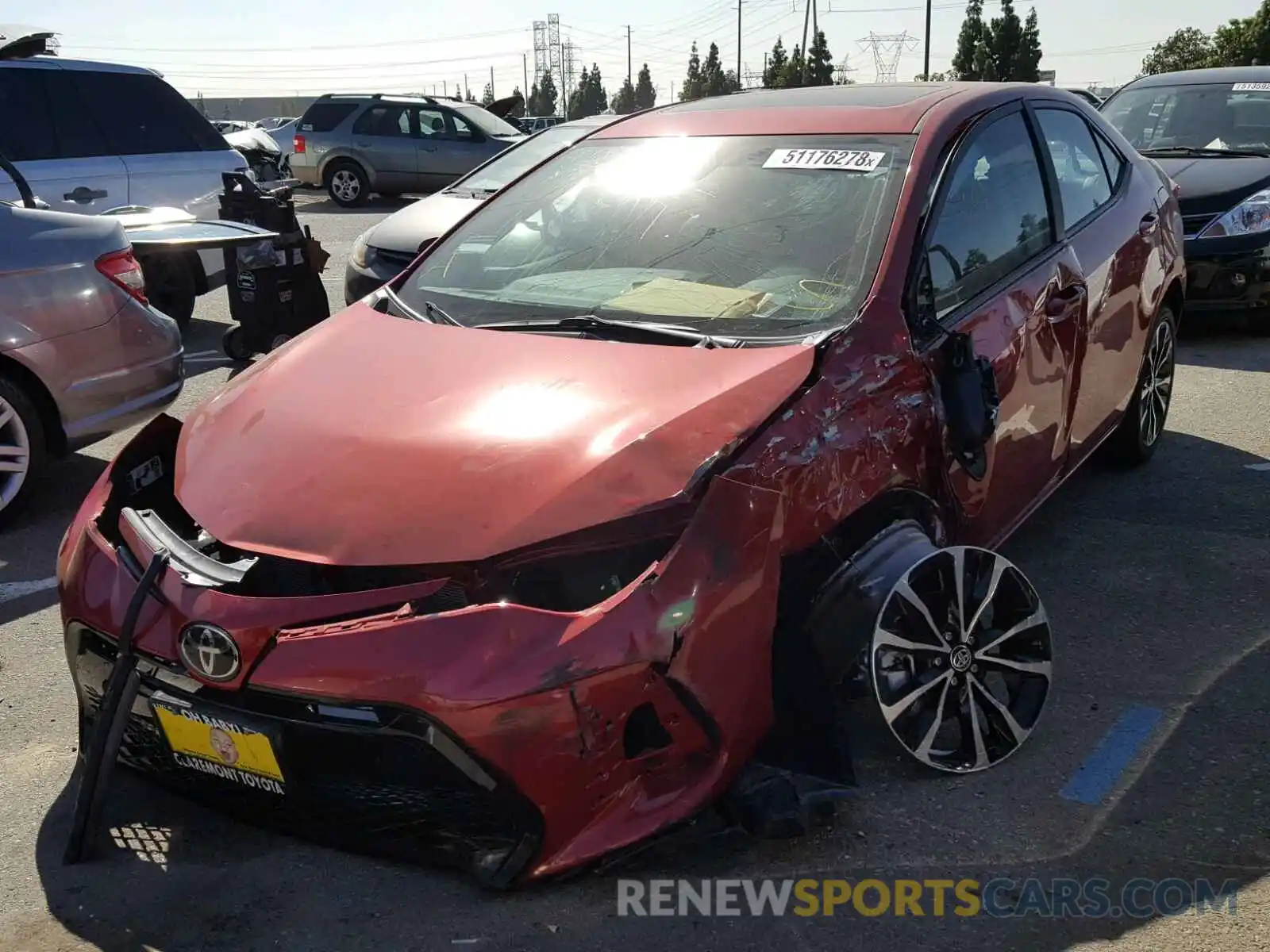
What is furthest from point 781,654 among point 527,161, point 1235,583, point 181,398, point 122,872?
point 527,161

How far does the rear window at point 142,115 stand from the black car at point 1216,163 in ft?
21.8

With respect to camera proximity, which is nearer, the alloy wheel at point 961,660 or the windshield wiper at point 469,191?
the alloy wheel at point 961,660

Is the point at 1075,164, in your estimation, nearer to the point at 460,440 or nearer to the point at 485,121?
the point at 460,440

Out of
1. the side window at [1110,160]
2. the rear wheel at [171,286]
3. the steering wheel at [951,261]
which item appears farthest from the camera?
the rear wheel at [171,286]

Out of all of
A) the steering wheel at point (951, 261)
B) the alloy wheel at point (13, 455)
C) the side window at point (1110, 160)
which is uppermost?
the side window at point (1110, 160)

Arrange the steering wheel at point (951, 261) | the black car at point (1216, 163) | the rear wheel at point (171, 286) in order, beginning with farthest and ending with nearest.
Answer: the rear wheel at point (171, 286) < the black car at point (1216, 163) < the steering wheel at point (951, 261)

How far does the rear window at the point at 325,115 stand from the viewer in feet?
62.0

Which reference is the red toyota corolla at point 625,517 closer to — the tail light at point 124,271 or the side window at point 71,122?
the tail light at point 124,271

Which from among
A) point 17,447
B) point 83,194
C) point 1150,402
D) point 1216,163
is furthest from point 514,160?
point 1150,402

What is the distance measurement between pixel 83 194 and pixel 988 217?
6.37m

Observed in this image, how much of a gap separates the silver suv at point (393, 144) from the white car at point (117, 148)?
9.70 m

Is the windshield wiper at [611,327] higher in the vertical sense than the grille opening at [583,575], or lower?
higher

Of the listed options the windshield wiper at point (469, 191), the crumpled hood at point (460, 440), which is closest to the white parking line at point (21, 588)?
the crumpled hood at point (460, 440)

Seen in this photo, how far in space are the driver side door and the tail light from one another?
3519mm
